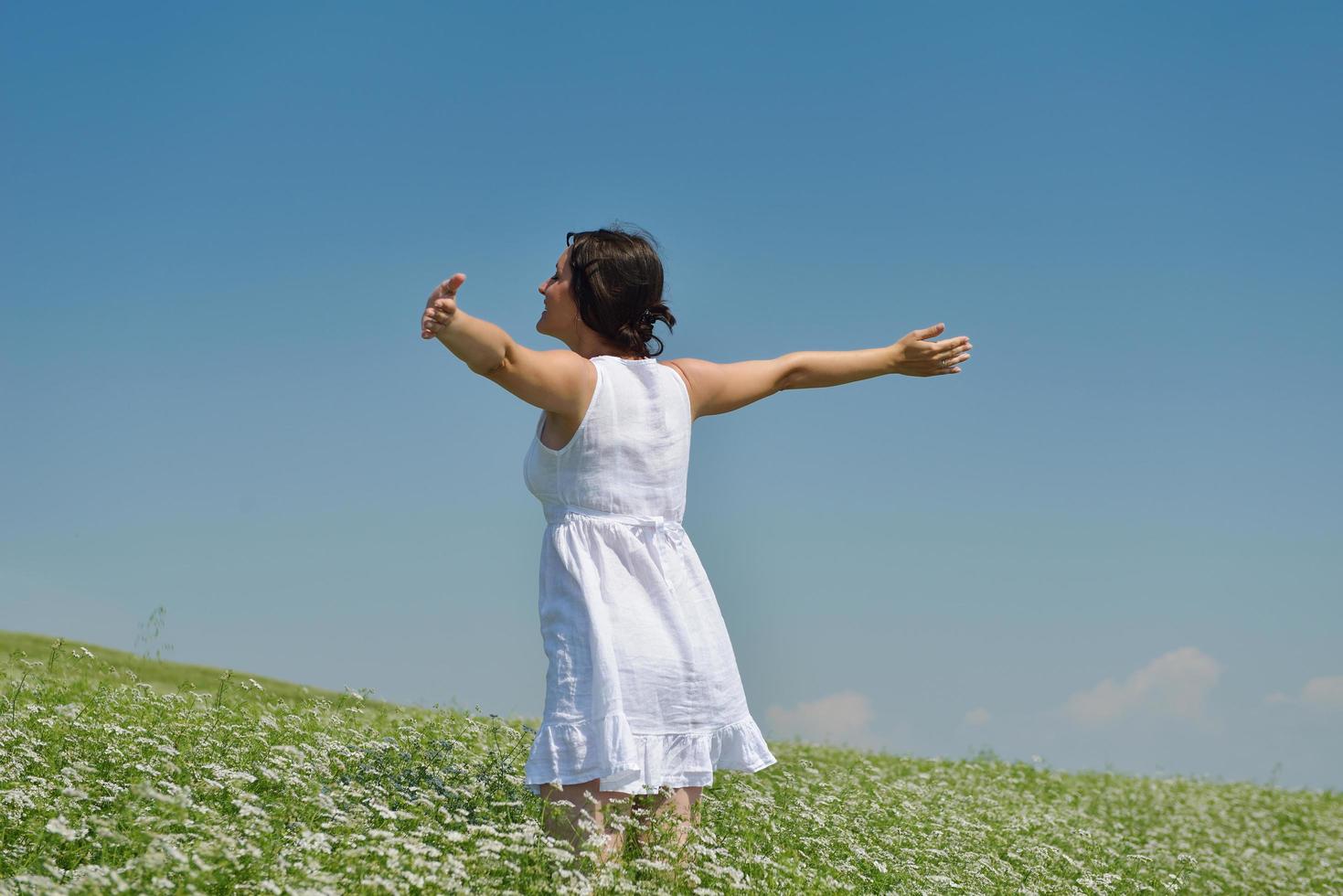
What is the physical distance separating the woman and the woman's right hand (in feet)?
4.29

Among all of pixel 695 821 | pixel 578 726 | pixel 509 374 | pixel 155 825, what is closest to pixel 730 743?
pixel 695 821

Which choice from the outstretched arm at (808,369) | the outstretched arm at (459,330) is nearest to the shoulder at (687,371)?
the outstretched arm at (808,369)

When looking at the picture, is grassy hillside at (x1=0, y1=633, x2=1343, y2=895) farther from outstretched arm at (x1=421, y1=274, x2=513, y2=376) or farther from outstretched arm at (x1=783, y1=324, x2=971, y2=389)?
outstretched arm at (x1=783, y1=324, x2=971, y2=389)

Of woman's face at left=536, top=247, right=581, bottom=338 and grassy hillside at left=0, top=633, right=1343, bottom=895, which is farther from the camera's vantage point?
woman's face at left=536, top=247, right=581, bottom=338

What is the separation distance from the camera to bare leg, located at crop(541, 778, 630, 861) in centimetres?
450

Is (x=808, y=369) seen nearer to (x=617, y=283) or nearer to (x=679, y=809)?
(x=617, y=283)

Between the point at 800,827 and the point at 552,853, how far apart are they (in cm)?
272

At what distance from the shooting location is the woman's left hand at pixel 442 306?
166 inches

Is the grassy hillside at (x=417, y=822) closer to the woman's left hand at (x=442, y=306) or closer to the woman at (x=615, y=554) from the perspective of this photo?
the woman at (x=615, y=554)

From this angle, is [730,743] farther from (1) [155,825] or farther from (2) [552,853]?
(1) [155,825]

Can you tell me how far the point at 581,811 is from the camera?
4461 mm

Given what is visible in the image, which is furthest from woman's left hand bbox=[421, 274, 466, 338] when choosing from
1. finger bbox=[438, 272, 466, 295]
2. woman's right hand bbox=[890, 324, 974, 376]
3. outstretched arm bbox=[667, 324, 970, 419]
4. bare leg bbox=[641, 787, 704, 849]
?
woman's right hand bbox=[890, 324, 974, 376]

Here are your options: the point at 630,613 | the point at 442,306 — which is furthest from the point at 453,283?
the point at 630,613

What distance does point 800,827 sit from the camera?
254 inches
